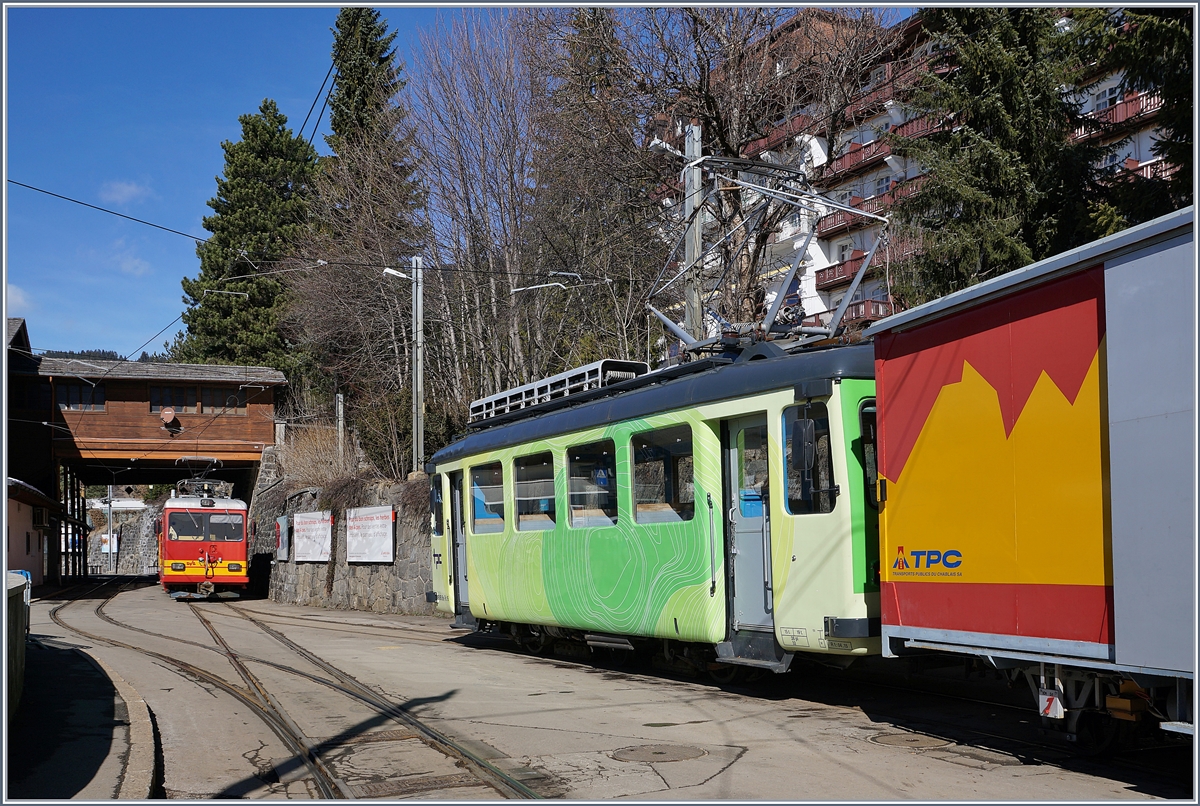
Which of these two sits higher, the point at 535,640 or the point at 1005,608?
the point at 1005,608

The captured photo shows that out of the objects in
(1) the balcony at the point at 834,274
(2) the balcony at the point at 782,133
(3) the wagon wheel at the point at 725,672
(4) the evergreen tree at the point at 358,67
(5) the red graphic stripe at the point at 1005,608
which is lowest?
(3) the wagon wheel at the point at 725,672

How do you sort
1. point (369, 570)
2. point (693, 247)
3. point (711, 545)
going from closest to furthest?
1. point (711, 545)
2. point (693, 247)
3. point (369, 570)

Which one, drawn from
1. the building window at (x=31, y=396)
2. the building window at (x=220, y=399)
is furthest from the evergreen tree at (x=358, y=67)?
the building window at (x=31, y=396)

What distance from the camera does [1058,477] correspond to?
20.5 feet

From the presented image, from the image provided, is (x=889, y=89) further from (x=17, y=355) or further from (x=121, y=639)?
(x=17, y=355)

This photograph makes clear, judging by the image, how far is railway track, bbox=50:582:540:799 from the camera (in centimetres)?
664

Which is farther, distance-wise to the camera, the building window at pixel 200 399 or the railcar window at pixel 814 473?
the building window at pixel 200 399

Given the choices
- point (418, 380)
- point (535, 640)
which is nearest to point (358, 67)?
point (418, 380)

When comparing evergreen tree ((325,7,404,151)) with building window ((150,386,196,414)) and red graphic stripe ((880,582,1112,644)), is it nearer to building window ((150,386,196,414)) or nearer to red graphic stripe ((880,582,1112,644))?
building window ((150,386,196,414))

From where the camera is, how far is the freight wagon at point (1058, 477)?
5527 millimetres

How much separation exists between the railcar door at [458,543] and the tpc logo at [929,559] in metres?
8.60

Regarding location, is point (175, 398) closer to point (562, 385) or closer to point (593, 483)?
point (562, 385)

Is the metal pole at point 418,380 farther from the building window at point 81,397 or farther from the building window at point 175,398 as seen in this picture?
the building window at point 81,397

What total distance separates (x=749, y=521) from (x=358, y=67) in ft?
141
